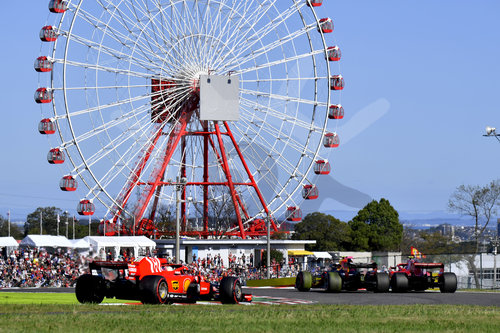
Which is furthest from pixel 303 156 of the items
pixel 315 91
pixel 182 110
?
pixel 182 110

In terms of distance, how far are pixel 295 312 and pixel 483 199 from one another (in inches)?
3230

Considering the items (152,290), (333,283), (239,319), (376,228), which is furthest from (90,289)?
(376,228)

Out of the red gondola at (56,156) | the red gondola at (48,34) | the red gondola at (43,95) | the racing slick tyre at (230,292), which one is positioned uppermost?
the red gondola at (48,34)

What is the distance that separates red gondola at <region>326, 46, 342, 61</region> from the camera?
228 feet

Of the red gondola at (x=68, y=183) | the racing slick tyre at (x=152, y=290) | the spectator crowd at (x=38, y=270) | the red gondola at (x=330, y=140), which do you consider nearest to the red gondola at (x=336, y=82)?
the red gondola at (x=330, y=140)

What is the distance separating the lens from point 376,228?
12225cm

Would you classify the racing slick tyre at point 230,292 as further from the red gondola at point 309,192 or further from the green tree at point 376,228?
the green tree at point 376,228

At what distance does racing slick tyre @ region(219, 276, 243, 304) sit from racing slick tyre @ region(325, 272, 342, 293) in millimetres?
10282

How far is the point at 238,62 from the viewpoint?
2726 inches

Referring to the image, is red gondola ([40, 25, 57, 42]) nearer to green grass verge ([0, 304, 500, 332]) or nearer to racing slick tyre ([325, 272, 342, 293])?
racing slick tyre ([325, 272, 342, 293])

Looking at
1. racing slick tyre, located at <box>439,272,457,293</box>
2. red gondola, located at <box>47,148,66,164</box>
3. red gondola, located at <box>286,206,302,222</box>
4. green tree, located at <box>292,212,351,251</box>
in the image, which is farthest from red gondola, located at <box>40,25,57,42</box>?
green tree, located at <box>292,212,351,251</box>

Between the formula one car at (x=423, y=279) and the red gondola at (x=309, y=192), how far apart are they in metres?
32.3

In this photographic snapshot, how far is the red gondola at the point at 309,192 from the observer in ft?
235

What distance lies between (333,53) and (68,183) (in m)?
23.0
